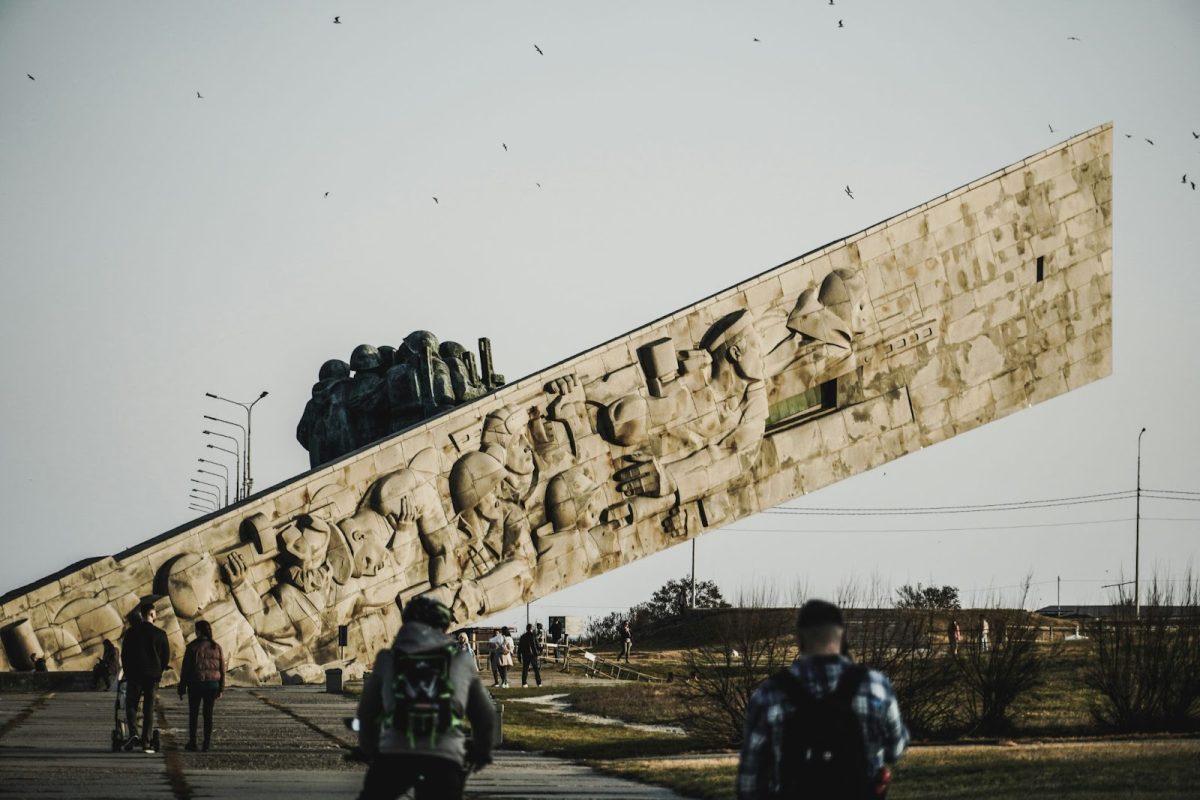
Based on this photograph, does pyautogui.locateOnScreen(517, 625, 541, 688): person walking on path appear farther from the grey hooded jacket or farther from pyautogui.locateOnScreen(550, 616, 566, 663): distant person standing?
the grey hooded jacket

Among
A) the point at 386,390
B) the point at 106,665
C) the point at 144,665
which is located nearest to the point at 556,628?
the point at 386,390

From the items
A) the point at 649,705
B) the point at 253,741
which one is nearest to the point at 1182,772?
the point at 253,741

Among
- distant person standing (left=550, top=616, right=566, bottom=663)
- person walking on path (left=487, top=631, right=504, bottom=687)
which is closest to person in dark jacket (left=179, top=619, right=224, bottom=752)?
person walking on path (left=487, top=631, right=504, bottom=687)

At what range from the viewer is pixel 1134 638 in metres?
15.1

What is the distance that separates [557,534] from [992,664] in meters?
10.1

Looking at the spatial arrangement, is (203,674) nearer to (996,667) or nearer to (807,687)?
(996,667)

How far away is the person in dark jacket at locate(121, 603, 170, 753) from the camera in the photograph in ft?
40.6

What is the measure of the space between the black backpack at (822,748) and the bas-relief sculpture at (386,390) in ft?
72.8

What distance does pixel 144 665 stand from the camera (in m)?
12.4

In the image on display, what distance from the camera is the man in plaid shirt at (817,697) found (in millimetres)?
4691

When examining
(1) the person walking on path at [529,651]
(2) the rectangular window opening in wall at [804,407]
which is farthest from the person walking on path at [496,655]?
(2) the rectangular window opening in wall at [804,407]

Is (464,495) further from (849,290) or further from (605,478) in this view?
(849,290)

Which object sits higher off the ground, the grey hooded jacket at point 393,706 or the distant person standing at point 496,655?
the grey hooded jacket at point 393,706

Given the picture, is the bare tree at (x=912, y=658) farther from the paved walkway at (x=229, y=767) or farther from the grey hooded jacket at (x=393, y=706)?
the grey hooded jacket at (x=393, y=706)
